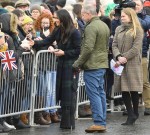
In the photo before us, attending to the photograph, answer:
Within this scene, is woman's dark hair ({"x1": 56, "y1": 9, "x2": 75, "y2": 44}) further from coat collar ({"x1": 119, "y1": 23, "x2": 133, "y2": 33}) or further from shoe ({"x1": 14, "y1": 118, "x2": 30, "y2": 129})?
shoe ({"x1": 14, "y1": 118, "x2": 30, "y2": 129})

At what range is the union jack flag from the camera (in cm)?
1224

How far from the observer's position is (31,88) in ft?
43.3

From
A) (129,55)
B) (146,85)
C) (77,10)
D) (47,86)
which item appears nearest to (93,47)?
(129,55)

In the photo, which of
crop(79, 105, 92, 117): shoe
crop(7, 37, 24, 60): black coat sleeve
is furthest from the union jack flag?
crop(79, 105, 92, 117): shoe

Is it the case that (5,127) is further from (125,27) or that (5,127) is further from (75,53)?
(125,27)

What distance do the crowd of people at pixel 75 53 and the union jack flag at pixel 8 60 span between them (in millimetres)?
119

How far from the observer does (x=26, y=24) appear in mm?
13711

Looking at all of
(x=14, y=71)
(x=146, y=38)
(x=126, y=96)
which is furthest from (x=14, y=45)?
(x=146, y=38)

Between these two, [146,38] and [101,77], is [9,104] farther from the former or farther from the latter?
[146,38]

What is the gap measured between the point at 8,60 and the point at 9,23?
81cm

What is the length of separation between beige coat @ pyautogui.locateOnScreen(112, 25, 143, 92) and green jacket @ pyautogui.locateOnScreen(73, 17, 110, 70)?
874 millimetres

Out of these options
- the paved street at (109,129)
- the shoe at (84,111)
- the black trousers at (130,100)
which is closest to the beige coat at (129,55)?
the black trousers at (130,100)

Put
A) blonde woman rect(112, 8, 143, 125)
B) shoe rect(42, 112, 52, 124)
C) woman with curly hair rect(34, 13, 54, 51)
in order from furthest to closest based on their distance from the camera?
woman with curly hair rect(34, 13, 54, 51)
shoe rect(42, 112, 52, 124)
blonde woman rect(112, 8, 143, 125)

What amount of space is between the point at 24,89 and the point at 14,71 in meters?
0.69
